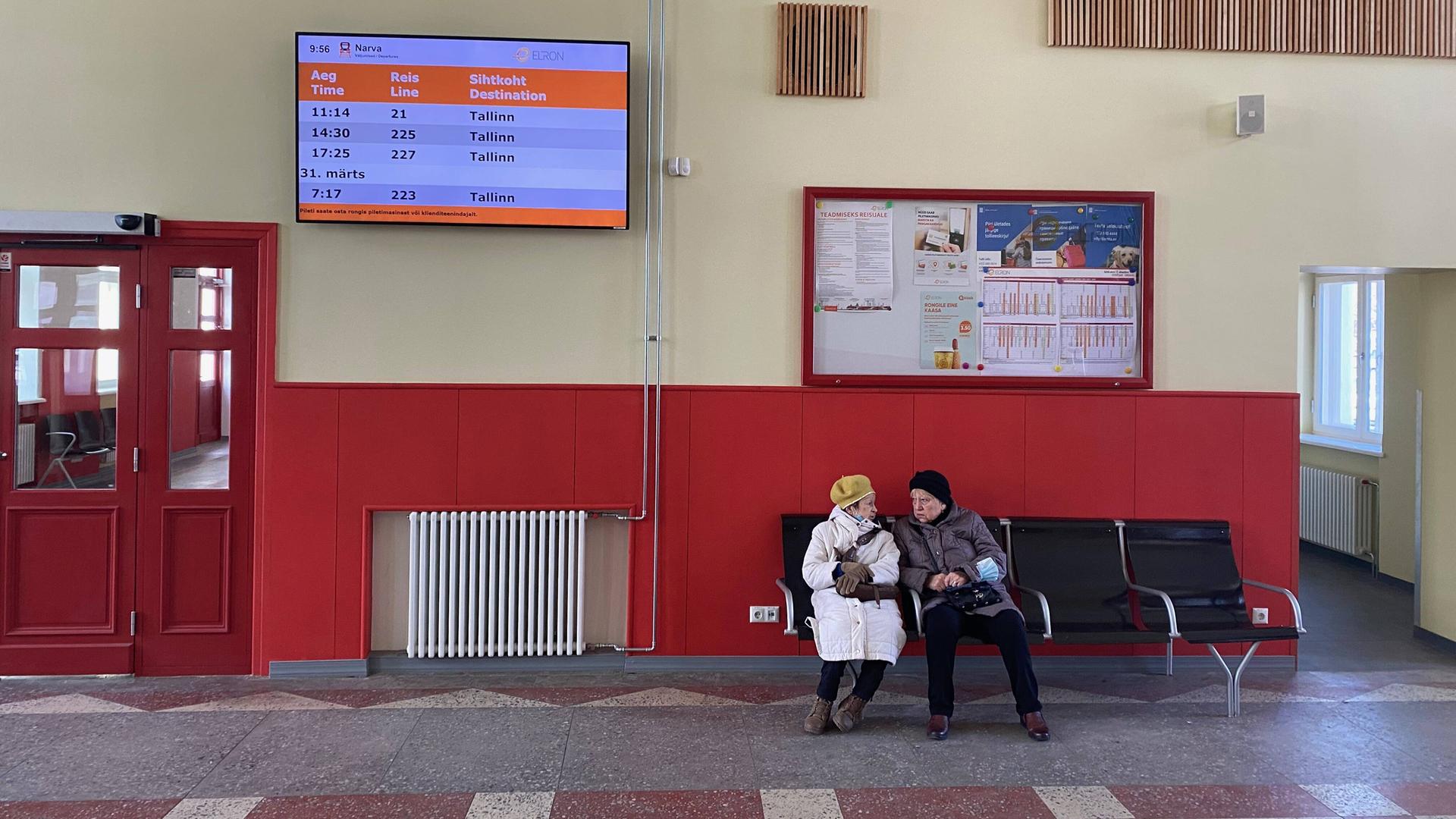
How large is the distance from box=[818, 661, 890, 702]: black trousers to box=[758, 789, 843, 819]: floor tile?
591mm

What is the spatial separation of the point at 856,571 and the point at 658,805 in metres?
1.24

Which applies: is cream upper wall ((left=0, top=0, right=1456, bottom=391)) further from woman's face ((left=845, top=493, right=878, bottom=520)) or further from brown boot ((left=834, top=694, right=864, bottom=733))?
brown boot ((left=834, top=694, right=864, bottom=733))

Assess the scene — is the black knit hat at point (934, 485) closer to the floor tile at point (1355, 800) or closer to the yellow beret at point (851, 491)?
the yellow beret at point (851, 491)

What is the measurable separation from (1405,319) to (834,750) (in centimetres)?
520

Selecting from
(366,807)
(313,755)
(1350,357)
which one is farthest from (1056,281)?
(1350,357)

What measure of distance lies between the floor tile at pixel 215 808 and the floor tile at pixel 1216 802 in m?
2.90

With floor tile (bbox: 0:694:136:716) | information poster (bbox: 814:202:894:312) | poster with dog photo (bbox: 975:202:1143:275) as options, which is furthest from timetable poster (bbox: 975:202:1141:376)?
floor tile (bbox: 0:694:136:716)

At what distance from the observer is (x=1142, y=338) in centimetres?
473

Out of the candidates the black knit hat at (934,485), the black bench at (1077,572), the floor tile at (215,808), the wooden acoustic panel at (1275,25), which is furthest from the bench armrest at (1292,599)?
the floor tile at (215,808)

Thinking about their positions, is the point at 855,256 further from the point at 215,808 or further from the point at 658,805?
the point at 215,808

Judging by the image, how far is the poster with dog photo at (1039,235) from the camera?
15.5 feet

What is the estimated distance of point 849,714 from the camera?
3.90 meters

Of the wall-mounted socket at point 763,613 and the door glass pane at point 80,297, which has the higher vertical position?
the door glass pane at point 80,297

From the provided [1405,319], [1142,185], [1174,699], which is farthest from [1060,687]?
[1405,319]
